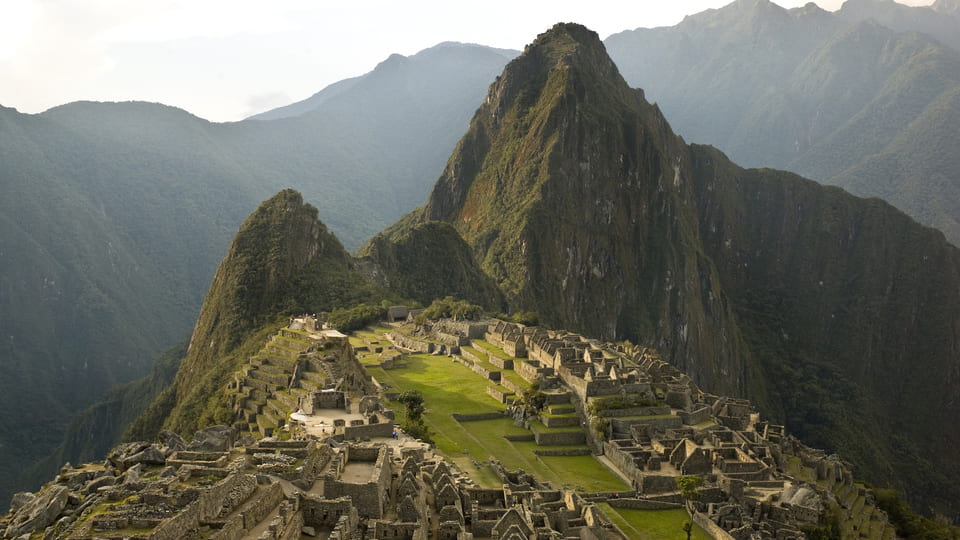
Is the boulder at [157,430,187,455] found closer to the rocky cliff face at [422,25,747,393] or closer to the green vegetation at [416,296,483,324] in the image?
the green vegetation at [416,296,483,324]

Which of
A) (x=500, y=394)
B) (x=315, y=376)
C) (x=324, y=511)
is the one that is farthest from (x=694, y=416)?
(x=324, y=511)

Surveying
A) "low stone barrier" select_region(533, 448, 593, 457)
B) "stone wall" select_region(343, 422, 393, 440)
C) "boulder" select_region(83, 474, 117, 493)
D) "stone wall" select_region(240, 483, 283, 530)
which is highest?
"stone wall" select_region(240, 483, 283, 530)

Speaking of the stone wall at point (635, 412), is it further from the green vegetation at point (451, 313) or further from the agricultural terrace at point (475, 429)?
the green vegetation at point (451, 313)

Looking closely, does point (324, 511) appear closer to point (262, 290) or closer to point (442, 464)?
point (442, 464)

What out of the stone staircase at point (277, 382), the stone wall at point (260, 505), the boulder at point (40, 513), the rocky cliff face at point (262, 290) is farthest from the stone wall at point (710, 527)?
the rocky cliff face at point (262, 290)

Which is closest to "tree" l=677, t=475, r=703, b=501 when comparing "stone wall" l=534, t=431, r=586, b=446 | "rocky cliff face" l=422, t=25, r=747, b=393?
"stone wall" l=534, t=431, r=586, b=446

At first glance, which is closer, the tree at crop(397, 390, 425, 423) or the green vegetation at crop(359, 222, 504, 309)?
the tree at crop(397, 390, 425, 423)
